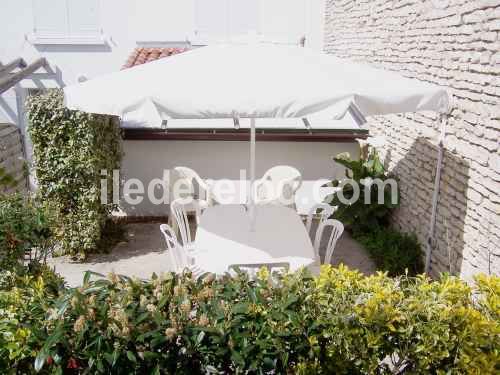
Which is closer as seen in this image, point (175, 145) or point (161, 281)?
point (161, 281)

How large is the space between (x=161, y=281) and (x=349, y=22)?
9.51 metres

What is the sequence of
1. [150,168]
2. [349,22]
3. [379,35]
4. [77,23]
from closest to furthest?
[379,35], [150,168], [349,22], [77,23]

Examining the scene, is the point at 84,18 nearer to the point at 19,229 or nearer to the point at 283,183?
the point at 283,183

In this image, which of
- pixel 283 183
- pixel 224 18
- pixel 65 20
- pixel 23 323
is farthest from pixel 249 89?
pixel 65 20

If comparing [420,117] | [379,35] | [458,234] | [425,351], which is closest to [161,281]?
[425,351]

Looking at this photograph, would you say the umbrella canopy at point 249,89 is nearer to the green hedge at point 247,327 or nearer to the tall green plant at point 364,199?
the green hedge at point 247,327

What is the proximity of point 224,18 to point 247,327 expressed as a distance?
454 inches

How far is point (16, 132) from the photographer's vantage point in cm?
995

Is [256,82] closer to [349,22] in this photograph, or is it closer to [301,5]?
[349,22]

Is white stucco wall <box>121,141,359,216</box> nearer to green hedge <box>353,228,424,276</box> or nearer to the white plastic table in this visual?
green hedge <box>353,228,424,276</box>

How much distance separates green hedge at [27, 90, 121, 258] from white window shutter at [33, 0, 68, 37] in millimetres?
6255

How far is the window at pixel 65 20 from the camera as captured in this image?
41.4ft

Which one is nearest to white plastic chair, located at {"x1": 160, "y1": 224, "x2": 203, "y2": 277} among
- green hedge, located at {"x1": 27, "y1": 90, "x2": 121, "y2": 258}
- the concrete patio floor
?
the concrete patio floor

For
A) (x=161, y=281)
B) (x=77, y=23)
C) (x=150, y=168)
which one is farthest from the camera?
(x=77, y=23)
